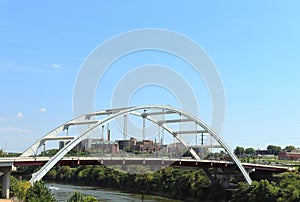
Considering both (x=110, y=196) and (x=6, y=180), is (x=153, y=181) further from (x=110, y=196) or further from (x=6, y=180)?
(x=6, y=180)

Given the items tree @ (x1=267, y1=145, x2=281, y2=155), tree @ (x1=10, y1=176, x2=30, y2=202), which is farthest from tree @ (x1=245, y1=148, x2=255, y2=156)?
tree @ (x1=10, y1=176, x2=30, y2=202)

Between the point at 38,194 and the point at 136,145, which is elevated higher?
the point at 136,145

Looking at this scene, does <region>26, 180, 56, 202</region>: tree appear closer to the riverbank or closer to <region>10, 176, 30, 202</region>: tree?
<region>10, 176, 30, 202</region>: tree

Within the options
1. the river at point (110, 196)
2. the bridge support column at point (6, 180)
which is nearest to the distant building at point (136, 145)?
the river at point (110, 196)

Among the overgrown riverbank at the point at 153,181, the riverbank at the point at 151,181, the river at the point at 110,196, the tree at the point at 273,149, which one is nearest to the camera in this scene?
the river at the point at 110,196

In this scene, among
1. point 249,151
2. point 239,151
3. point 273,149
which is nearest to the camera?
point 239,151

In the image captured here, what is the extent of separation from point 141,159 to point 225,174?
37.4 feet

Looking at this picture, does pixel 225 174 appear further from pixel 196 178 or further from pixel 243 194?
pixel 243 194

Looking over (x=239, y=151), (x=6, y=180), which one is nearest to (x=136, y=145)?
(x=239, y=151)

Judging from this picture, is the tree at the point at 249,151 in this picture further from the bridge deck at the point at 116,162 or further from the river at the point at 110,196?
the bridge deck at the point at 116,162

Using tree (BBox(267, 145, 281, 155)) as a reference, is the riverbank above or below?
below

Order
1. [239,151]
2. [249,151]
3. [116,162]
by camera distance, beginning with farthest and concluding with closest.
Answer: [249,151], [239,151], [116,162]

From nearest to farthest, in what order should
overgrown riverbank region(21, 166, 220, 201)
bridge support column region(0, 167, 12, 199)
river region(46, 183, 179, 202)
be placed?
bridge support column region(0, 167, 12, 199), river region(46, 183, 179, 202), overgrown riverbank region(21, 166, 220, 201)

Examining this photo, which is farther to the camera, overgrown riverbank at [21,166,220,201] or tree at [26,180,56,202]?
overgrown riverbank at [21,166,220,201]
